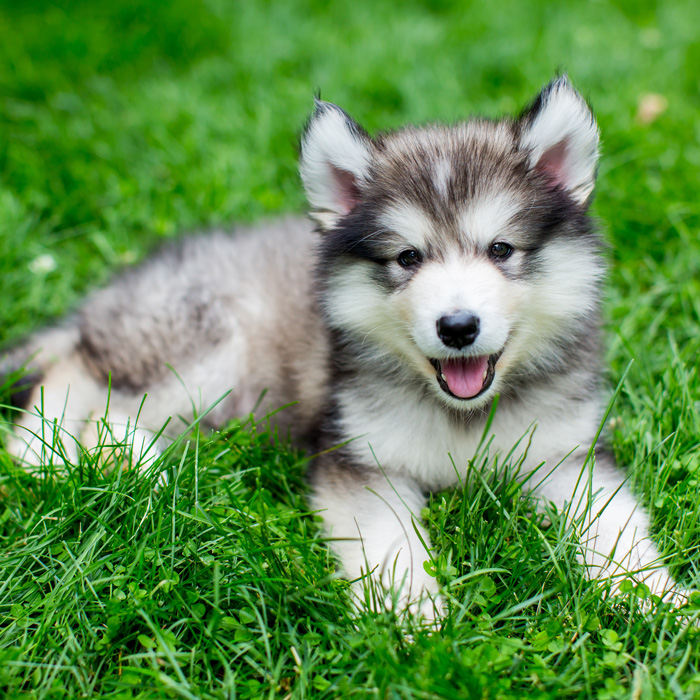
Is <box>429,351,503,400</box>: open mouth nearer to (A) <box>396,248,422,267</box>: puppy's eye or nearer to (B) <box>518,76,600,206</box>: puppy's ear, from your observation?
(A) <box>396,248,422,267</box>: puppy's eye

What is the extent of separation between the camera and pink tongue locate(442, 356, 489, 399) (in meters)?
2.45

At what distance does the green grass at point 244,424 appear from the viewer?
2.06m

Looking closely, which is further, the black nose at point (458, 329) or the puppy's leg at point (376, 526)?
the puppy's leg at point (376, 526)

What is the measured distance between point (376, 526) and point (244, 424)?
28.8 inches

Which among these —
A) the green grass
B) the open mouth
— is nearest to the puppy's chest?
the green grass

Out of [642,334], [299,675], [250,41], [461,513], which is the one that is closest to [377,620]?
[299,675]

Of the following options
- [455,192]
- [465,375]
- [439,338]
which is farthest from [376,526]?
[455,192]

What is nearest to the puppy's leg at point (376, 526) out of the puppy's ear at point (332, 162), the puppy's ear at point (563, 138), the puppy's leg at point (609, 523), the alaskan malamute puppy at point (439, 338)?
the alaskan malamute puppy at point (439, 338)

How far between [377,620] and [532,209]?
1477mm

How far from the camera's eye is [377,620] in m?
2.04

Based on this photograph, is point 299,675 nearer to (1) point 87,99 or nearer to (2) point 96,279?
(2) point 96,279

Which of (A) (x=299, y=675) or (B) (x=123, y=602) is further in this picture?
(B) (x=123, y=602)

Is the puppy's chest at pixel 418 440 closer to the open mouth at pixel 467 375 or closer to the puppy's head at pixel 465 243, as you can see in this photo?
the puppy's head at pixel 465 243

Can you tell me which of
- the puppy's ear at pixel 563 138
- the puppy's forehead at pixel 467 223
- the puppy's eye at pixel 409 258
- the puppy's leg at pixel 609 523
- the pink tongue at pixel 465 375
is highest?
the puppy's ear at pixel 563 138
